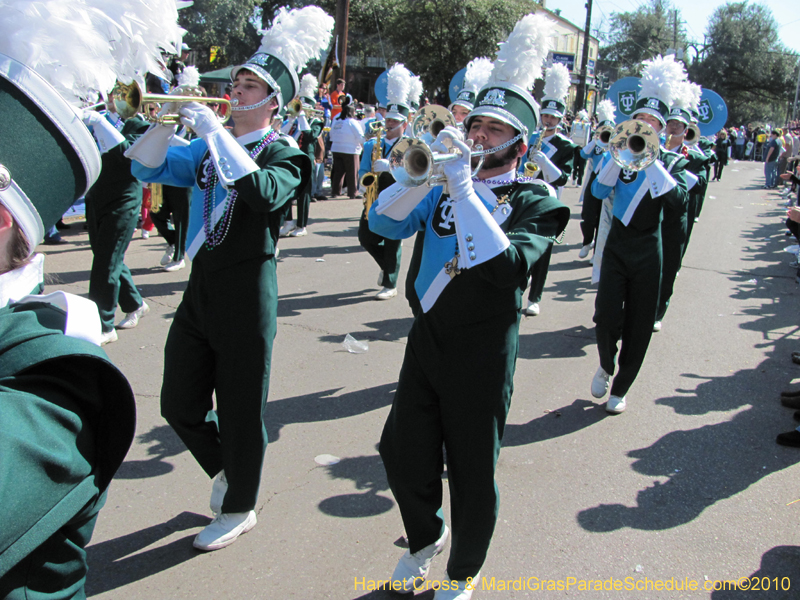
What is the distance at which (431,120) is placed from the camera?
9.38 ft

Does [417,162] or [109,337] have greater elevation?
[417,162]

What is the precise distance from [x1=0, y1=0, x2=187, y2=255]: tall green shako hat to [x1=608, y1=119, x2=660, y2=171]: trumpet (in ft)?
13.1

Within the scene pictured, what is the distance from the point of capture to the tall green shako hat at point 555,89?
→ 8.13 metres

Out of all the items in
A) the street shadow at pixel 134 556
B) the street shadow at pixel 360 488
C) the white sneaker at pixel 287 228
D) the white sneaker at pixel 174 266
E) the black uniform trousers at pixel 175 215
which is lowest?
the street shadow at pixel 134 556

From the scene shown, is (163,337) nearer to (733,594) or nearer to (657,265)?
(657,265)

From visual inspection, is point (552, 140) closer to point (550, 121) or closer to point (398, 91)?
point (550, 121)

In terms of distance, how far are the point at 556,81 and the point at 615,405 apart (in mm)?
5043

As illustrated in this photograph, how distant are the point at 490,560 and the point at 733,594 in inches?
42.2

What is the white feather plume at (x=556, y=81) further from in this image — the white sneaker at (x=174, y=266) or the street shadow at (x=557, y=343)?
the white sneaker at (x=174, y=266)

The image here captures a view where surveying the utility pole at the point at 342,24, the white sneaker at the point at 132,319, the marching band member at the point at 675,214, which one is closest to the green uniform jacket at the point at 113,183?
the white sneaker at the point at 132,319

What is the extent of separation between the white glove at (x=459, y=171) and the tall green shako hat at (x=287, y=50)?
4.56 feet

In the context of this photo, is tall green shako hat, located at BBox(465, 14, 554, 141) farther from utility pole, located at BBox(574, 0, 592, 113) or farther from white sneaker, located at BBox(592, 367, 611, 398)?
utility pole, located at BBox(574, 0, 592, 113)

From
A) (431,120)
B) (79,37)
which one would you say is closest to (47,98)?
(79,37)

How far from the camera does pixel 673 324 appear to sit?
7.01 metres
